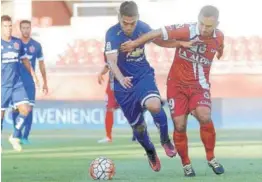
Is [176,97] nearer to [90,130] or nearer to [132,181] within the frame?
[132,181]

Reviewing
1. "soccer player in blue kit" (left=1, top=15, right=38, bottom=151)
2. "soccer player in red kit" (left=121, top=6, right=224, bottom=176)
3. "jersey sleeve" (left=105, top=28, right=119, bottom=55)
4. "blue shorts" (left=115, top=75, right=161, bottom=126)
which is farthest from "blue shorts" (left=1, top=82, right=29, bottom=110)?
"soccer player in red kit" (left=121, top=6, right=224, bottom=176)

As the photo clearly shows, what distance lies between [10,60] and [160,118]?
19.3 ft

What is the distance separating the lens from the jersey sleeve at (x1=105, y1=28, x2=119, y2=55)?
1029cm

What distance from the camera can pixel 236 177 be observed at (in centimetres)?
986

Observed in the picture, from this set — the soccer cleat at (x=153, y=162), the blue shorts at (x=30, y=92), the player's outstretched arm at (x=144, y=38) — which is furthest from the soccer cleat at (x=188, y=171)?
the blue shorts at (x=30, y=92)

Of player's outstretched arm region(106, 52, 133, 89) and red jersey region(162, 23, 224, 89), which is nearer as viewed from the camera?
red jersey region(162, 23, 224, 89)

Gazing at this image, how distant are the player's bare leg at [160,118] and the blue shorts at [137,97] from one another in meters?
0.06

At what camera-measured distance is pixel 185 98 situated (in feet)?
33.6

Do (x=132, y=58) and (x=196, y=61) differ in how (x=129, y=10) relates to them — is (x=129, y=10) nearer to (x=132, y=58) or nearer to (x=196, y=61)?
(x=132, y=58)

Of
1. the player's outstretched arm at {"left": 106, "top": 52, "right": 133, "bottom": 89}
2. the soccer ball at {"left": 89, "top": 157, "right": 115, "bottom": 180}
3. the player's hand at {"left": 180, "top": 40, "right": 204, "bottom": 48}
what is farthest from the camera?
the player's outstretched arm at {"left": 106, "top": 52, "right": 133, "bottom": 89}

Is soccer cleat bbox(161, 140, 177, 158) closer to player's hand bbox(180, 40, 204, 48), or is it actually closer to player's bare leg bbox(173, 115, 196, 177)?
player's bare leg bbox(173, 115, 196, 177)

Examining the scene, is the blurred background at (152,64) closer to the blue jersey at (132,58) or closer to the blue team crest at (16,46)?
the blue team crest at (16,46)

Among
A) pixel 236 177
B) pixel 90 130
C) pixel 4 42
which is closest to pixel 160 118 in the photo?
pixel 236 177

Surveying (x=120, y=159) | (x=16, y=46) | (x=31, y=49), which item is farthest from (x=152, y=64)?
(x=120, y=159)
